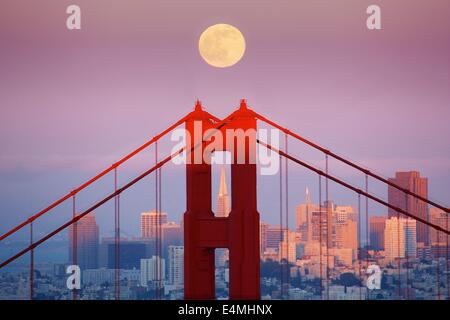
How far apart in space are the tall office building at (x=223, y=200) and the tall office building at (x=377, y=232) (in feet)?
52.4

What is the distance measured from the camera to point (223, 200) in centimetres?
2111

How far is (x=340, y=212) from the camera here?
3716 cm

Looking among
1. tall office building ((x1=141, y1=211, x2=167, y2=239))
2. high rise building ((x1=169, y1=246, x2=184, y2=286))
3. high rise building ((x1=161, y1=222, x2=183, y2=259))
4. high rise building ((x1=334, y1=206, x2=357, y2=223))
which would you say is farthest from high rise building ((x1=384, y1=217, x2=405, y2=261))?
high rise building ((x1=169, y1=246, x2=184, y2=286))

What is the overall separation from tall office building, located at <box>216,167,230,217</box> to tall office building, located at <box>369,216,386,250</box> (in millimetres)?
15978

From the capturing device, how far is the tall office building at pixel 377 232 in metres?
37.0

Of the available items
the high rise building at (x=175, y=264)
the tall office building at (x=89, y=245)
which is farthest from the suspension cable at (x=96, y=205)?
the tall office building at (x=89, y=245)

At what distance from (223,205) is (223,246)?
185 cm

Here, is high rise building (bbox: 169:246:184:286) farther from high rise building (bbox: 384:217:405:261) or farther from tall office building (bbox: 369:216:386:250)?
tall office building (bbox: 369:216:386:250)

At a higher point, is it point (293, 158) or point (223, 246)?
point (293, 158)

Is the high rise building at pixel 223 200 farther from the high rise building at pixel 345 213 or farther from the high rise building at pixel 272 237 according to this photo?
the high rise building at pixel 345 213

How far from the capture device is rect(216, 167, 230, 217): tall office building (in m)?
20.5
